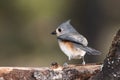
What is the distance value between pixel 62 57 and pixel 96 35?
122cm

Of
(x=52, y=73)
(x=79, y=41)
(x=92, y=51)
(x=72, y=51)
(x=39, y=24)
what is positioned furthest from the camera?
(x=39, y=24)

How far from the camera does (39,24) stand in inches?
669

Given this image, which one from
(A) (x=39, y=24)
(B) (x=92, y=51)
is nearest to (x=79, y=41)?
(B) (x=92, y=51)

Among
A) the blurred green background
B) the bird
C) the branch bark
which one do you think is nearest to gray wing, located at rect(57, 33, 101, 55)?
the bird

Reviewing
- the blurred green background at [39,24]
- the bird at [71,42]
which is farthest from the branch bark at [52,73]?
the blurred green background at [39,24]

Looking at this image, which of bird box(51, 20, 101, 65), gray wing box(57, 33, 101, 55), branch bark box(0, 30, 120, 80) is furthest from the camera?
bird box(51, 20, 101, 65)

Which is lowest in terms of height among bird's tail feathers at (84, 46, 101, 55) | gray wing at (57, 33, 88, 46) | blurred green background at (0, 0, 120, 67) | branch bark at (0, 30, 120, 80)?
branch bark at (0, 30, 120, 80)

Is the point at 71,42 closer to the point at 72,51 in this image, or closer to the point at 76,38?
the point at 72,51

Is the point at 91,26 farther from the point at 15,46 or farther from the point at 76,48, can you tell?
the point at 76,48

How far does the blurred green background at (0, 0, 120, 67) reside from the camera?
15.7 metres

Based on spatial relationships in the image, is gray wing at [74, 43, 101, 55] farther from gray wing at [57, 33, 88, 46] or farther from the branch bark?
the branch bark

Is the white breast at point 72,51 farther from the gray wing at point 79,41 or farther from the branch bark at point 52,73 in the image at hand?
the branch bark at point 52,73

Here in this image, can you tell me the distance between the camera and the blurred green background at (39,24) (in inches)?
619

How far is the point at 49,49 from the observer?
54.7 ft
